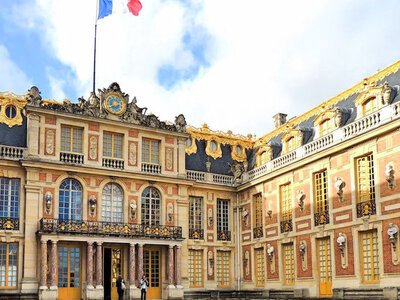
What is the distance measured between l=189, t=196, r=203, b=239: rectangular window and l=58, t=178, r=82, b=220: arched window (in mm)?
6455

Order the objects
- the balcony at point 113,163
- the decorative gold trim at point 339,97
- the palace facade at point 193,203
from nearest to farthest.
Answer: the palace facade at point 193,203
the decorative gold trim at point 339,97
the balcony at point 113,163

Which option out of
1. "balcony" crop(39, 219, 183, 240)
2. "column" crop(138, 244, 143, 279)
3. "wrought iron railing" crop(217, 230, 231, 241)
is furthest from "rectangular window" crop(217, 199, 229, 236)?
"column" crop(138, 244, 143, 279)

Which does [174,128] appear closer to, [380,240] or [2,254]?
[2,254]

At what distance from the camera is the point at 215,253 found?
104 feet

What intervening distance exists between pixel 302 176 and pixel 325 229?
3.10 m

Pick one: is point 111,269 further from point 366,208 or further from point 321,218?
point 366,208

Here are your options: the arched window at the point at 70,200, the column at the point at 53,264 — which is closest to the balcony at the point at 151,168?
the arched window at the point at 70,200

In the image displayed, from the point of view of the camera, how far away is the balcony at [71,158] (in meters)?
28.1

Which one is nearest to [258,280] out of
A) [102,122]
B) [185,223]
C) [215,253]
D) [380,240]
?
[215,253]

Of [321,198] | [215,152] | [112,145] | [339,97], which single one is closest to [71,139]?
[112,145]

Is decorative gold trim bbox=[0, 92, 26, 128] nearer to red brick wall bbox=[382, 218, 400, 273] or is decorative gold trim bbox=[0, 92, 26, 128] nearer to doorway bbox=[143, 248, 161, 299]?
doorway bbox=[143, 248, 161, 299]

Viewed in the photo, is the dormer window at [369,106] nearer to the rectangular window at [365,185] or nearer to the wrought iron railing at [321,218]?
the rectangular window at [365,185]

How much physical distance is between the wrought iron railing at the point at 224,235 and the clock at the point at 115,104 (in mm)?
8786

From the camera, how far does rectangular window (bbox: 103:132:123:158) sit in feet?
96.7
